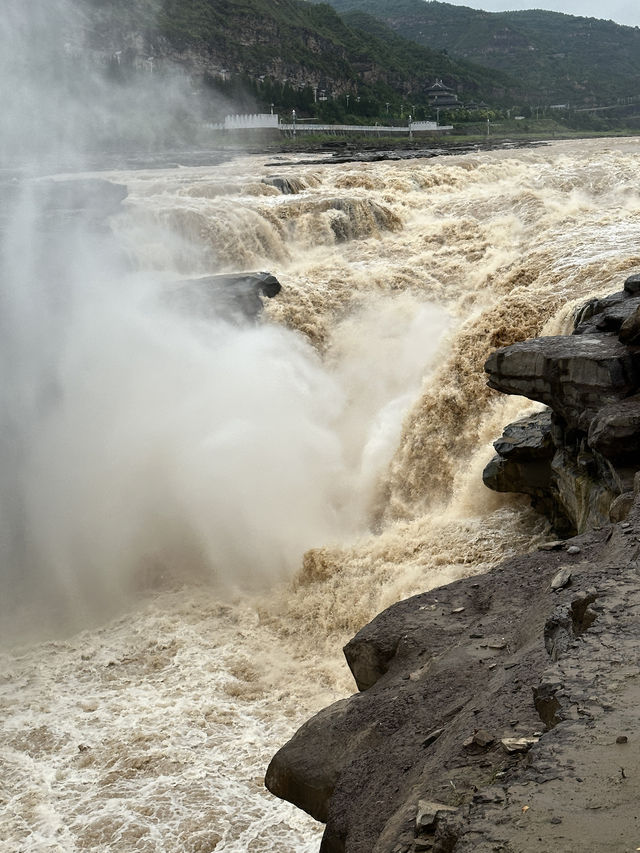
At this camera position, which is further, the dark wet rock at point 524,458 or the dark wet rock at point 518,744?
the dark wet rock at point 524,458

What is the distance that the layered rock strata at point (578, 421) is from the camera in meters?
7.00

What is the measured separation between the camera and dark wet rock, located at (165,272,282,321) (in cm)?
1417

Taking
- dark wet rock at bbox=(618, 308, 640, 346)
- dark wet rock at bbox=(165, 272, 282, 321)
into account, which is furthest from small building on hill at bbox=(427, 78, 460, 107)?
dark wet rock at bbox=(618, 308, 640, 346)

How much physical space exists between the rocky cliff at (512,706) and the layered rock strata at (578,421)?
0.08 feet

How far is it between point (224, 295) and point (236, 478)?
4.38m

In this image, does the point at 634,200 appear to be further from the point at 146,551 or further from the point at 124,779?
the point at 124,779

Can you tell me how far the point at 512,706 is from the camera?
13.0 feet

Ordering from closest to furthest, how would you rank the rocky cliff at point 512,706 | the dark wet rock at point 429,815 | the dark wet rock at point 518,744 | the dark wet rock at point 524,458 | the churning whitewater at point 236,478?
1. the rocky cliff at point 512,706
2. the dark wet rock at point 429,815
3. the dark wet rock at point 518,744
4. the churning whitewater at point 236,478
5. the dark wet rock at point 524,458

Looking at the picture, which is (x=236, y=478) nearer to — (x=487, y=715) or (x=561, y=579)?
(x=561, y=579)

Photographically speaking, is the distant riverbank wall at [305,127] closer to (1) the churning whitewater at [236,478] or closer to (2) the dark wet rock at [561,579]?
(1) the churning whitewater at [236,478]

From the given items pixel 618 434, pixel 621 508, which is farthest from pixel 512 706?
pixel 618 434

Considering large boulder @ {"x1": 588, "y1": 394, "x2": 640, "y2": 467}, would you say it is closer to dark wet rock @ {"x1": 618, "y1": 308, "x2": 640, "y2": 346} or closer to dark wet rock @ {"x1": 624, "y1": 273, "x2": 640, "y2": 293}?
dark wet rock @ {"x1": 618, "y1": 308, "x2": 640, "y2": 346}

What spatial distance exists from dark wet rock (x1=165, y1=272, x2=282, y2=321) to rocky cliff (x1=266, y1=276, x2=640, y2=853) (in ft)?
25.2

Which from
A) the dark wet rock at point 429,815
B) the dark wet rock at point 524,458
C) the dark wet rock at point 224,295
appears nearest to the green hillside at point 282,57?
the dark wet rock at point 224,295
